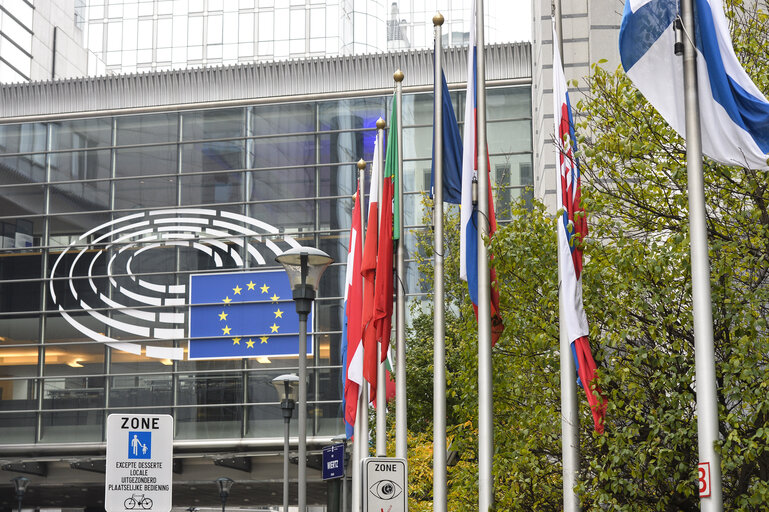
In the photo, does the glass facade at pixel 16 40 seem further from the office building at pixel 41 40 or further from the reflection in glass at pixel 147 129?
the reflection in glass at pixel 147 129

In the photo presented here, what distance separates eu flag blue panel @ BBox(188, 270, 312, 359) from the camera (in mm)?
42031

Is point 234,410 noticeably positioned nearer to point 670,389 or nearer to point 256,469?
point 256,469

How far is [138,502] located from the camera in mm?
9797

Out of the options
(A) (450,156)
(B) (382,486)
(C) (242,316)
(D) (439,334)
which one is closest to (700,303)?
(B) (382,486)

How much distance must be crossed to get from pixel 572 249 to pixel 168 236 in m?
32.1

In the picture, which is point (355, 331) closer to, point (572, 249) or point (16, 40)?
point (572, 249)

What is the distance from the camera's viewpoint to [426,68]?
43.3 meters

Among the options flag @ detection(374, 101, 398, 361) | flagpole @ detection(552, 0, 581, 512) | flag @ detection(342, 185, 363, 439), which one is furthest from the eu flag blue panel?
flagpole @ detection(552, 0, 581, 512)

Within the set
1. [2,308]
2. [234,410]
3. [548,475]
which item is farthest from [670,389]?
[2,308]

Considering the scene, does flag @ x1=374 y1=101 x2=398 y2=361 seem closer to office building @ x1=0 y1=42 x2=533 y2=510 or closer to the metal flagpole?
the metal flagpole

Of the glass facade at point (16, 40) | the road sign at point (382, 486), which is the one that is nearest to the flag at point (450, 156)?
the road sign at point (382, 486)

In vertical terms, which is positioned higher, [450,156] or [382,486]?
[450,156]

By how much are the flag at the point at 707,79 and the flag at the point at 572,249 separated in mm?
2306

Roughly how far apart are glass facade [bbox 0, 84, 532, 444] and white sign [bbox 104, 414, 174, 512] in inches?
1211
